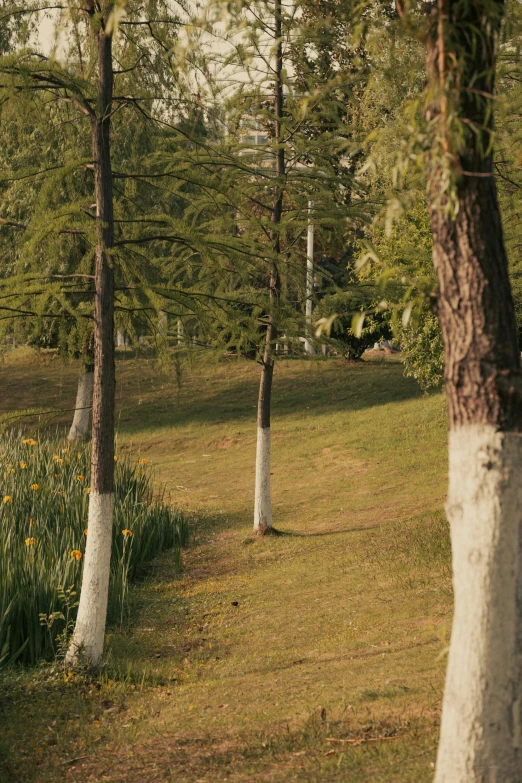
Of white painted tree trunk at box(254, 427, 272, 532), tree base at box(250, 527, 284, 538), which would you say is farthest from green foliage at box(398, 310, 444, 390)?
tree base at box(250, 527, 284, 538)

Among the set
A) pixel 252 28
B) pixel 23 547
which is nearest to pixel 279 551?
pixel 23 547

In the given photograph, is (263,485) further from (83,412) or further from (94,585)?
(83,412)

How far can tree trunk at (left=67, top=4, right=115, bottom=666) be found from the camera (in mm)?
6957

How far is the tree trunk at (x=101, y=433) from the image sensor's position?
22.8 ft

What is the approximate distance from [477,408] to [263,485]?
8466 mm

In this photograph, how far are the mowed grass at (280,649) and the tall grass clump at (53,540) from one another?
0.34 m

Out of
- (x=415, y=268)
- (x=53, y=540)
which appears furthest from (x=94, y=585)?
(x=415, y=268)

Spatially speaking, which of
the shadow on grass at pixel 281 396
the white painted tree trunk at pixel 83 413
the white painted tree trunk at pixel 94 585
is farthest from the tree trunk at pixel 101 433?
the shadow on grass at pixel 281 396

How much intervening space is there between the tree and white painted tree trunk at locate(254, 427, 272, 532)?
324 inches

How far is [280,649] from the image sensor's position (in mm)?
7387

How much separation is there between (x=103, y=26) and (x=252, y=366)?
2000cm

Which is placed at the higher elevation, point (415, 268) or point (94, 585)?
point (415, 268)

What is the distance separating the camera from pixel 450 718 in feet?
12.1

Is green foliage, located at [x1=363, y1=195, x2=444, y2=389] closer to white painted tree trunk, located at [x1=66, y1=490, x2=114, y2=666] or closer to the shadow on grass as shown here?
white painted tree trunk, located at [x1=66, y1=490, x2=114, y2=666]
